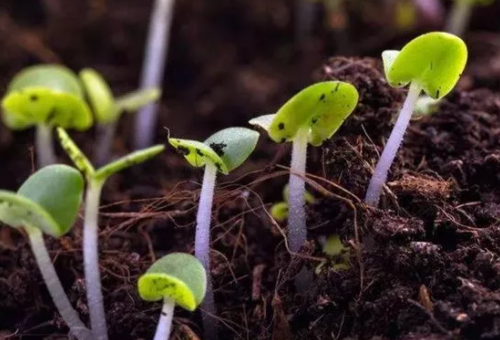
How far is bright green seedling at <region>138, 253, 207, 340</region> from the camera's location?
79 centimetres

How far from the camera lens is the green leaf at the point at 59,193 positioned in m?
0.83

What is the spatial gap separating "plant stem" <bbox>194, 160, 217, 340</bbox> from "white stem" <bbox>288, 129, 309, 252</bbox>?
0.11 m

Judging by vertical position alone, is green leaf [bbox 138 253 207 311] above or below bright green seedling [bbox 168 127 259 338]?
below

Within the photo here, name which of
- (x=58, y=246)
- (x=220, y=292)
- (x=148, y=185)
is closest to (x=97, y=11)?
(x=148, y=185)

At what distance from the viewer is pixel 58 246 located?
108 cm

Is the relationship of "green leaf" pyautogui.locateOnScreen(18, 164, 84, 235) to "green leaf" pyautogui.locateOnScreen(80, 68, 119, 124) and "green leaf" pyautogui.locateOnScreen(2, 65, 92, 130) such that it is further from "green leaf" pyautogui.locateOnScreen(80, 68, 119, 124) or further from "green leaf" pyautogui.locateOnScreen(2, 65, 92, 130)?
"green leaf" pyautogui.locateOnScreen(80, 68, 119, 124)

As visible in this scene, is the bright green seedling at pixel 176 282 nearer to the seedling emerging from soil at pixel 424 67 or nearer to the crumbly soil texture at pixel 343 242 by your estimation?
the crumbly soil texture at pixel 343 242

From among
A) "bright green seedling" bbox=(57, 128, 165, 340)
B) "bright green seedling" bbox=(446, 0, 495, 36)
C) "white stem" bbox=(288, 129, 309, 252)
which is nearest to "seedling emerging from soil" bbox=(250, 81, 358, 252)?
"white stem" bbox=(288, 129, 309, 252)

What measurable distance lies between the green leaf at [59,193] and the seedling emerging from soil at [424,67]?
409 mm

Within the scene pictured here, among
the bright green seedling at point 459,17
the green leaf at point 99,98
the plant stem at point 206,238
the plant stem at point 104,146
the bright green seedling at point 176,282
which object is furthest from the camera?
the bright green seedling at point 459,17

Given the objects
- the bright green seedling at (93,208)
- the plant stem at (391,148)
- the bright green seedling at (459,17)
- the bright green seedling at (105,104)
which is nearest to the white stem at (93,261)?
the bright green seedling at (93,208)

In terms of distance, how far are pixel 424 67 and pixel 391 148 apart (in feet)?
0.38

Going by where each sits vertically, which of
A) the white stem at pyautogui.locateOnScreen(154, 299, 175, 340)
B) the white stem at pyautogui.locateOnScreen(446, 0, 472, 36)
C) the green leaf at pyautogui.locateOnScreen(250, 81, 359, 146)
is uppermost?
the white stem at pyautogui.locateOnScreen(446, 0, 472, 36)

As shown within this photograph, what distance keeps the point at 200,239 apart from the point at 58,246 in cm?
29
